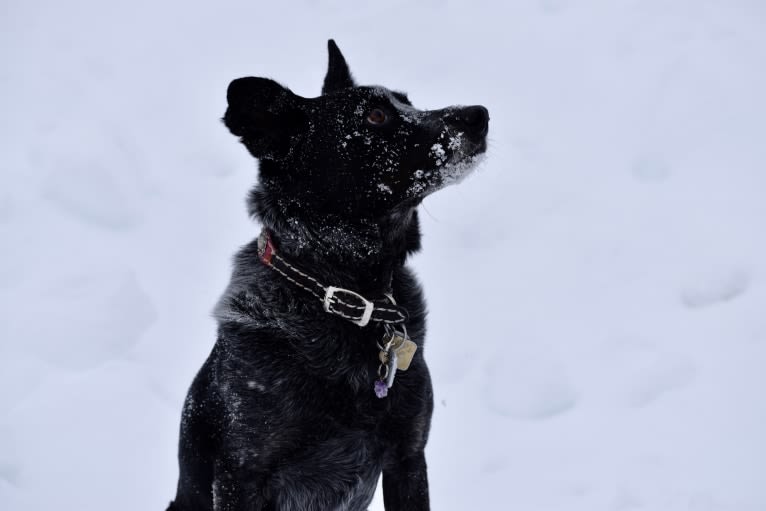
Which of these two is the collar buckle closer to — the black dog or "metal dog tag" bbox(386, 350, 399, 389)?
the black dog

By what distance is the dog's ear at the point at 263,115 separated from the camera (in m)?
2.66

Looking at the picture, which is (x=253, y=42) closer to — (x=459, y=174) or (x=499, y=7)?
(x=499, y=7)

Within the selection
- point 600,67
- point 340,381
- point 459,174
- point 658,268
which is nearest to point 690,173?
point 658,268

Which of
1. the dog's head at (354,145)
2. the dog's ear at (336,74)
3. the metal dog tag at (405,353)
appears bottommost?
the metal dog tag at (405,353)

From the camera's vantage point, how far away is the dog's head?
269 centimetres

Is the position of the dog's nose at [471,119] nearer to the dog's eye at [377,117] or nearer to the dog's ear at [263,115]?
the dog's eye at [377,117]

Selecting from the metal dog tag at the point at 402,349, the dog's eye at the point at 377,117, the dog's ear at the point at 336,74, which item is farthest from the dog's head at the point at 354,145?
the dog's ear at the point at 336,74

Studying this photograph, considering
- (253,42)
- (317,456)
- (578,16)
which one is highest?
(578,16)

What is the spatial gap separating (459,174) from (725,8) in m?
5.99

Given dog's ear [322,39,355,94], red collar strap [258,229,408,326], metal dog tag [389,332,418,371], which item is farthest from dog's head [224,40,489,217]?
dog's ear [322,39,355,94]

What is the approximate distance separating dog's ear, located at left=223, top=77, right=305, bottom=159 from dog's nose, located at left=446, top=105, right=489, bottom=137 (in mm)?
583

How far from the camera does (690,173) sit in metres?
5.91

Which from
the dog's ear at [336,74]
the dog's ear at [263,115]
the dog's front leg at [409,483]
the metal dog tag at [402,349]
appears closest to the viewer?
the dog's ear at [263,115]

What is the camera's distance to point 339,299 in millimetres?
2674
